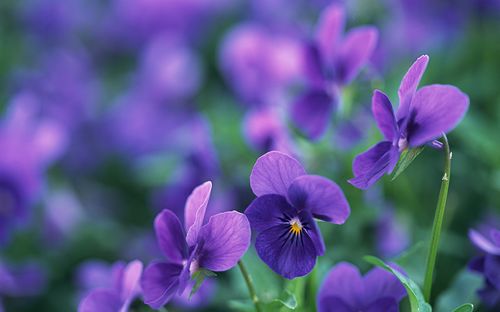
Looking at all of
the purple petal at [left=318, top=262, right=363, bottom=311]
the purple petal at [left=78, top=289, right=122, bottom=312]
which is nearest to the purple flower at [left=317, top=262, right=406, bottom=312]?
the purple petal at [left=318, top=262, right=363, bottom=311]

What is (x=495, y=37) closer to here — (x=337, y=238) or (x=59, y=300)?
(x=337, y=238)

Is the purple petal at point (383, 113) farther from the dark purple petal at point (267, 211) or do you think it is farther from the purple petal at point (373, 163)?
the dark purple petal at point (267, 211)

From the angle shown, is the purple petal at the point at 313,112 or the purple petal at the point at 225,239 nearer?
the purple petal at the point at 225,239

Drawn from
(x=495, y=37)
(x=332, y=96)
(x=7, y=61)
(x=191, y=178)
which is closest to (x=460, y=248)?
(x=332, y=96)

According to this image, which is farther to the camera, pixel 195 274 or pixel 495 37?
pixel 495 37

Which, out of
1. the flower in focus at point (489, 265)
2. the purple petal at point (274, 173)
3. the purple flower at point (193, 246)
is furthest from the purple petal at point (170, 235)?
the flower in focus at point (489, 265)

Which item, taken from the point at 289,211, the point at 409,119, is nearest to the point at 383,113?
the point at 409,119
